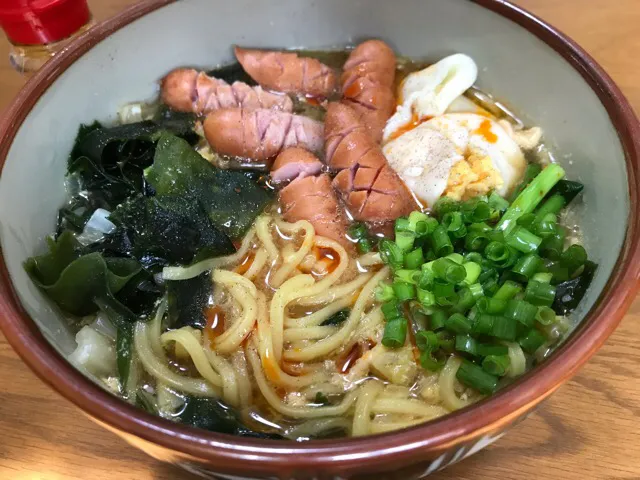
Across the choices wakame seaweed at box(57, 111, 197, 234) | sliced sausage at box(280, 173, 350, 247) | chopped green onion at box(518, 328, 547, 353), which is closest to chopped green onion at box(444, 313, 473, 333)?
chopped green onion at box(518, 328, 547, 353)

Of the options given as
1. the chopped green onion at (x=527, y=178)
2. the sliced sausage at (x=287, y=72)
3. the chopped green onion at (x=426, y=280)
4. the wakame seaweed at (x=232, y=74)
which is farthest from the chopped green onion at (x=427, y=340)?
the wakame seaweed at (x=232, y=74)

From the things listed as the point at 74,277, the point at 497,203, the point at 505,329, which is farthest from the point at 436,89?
the point at 74,277

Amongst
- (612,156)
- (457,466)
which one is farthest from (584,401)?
(612,156)

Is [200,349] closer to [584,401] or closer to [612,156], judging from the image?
[584,401]

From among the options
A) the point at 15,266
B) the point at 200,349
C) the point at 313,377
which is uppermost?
the point at 15,266

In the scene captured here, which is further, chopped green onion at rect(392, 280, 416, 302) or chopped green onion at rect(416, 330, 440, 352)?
chopped green onion at rect(392, 280, 416, 302)

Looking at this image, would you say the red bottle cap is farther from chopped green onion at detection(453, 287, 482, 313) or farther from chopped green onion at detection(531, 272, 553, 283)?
chopped green onion at detection(531, 272, 553, 283)
